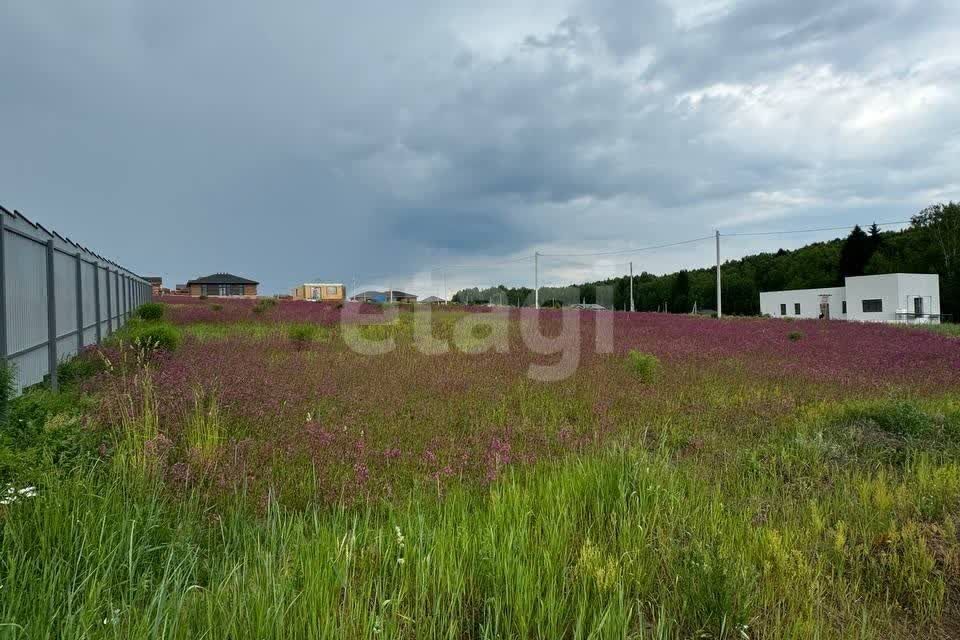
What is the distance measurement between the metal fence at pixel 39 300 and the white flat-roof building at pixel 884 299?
44.7 meters

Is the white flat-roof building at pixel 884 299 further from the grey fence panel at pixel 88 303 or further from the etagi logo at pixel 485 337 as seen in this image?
the grey fence panel at pixel 88 303

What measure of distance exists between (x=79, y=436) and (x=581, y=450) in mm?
4218

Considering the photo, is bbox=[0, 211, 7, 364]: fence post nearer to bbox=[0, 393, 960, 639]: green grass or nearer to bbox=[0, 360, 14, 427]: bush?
bbox=[0, 360, 14, 427]: bush

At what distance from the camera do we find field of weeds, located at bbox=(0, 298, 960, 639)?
7.14 ft

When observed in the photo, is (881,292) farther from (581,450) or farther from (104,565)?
(104,565)

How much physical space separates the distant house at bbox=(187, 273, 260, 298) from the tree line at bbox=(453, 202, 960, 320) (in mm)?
46363

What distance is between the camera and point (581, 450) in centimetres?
467

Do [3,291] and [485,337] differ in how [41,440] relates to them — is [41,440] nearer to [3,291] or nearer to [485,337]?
[3,291]

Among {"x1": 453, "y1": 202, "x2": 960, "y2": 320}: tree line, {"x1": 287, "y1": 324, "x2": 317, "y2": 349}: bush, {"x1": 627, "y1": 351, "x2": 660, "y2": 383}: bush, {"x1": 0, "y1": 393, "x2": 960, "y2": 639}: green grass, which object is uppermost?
{"x1": 453, "y1": 202, "x2": 960, "y2": 320}: tree line

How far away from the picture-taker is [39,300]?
749 cm

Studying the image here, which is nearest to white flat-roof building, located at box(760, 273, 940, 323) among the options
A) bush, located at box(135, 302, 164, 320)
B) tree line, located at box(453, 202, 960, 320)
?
tree line, located at box(453, 202, 960, 320)

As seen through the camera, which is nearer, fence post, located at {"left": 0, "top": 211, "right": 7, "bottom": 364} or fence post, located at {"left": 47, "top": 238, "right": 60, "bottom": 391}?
fence post, located at {"left": 0, "top": 211, "right": 7, "bottom": 364}

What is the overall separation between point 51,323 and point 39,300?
0.43 m

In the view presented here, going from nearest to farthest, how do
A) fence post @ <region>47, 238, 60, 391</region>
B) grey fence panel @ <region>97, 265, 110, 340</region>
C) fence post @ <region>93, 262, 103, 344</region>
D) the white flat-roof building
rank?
fence post @ <region>47, 238, 60, 391</region> < fence post @ <region>93, 262, 103, 344</region> < grey fence panel @ <region>97, 265, 110, 340</region> < the white flat-roof building
